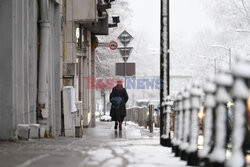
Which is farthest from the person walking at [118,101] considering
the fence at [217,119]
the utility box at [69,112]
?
the fence at [217,119]

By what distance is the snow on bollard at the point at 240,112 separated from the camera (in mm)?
4812

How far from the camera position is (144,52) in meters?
114

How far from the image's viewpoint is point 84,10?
2183 centimetres

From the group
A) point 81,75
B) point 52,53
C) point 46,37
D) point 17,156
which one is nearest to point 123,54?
point 81,75

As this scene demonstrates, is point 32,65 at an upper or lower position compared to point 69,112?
upper

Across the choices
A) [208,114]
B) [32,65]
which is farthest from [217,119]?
[32,65]

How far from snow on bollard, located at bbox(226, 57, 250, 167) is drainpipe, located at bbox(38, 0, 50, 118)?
33.2 ft

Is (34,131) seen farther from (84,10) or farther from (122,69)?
(122,69)

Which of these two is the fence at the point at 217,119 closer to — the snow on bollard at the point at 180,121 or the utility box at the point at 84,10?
the snow on bollard at the point at 180,121

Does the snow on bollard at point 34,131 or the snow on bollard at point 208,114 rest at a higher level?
the snow on bollard at point 208,114

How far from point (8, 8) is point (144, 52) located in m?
103

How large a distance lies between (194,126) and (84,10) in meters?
15.0

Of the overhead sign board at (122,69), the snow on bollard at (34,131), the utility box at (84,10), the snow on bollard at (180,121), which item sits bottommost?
the snow on bollard at (34,131)

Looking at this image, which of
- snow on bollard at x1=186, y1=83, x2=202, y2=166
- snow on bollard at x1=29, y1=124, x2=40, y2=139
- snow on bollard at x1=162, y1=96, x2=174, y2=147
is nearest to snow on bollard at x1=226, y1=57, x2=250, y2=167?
snow on bollard at x1=186, y1=83, x2=202, y2=166
